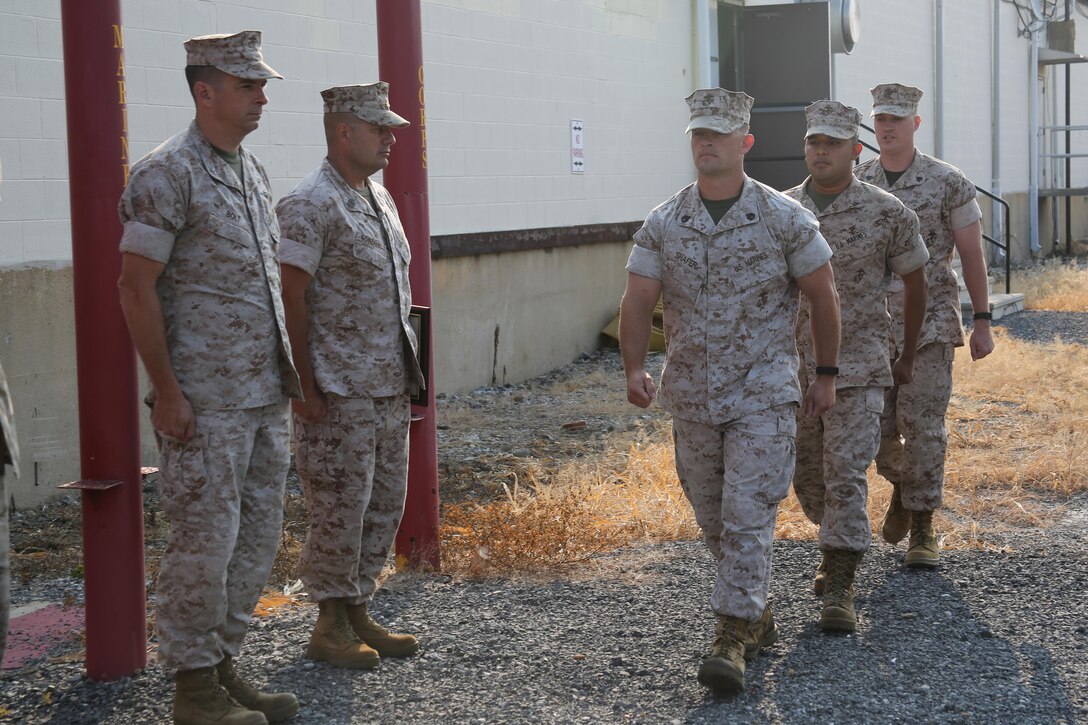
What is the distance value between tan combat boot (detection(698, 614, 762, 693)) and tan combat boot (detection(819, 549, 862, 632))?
1.92 ft

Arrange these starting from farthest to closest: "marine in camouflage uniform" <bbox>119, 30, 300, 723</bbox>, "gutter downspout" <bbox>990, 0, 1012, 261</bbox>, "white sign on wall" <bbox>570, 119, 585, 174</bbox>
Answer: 1. "gutter downspout" <bbox>990, 0, 1012, 261</bbox>
2. "white sign on wall" <bbox>570, 119, 585, 174</bbox>
3. "marine in camouflage uniform" <bbox>119, 30, 300, 723</bbox>

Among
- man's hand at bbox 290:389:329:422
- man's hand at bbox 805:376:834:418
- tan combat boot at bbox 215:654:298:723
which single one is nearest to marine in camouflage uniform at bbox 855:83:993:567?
man's hand at bbox 805:376:834:418

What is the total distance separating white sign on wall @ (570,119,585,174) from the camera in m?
12.5

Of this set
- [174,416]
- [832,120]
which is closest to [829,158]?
[832,120]

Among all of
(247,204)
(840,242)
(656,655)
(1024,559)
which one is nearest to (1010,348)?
(1024,559)

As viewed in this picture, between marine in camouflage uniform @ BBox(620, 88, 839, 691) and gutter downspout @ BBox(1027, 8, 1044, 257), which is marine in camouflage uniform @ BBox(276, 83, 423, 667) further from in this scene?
gutter downspout @ BBox(1027, 8, 1044, 257)

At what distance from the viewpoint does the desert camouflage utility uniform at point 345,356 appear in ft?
14.3

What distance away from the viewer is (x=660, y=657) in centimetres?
456

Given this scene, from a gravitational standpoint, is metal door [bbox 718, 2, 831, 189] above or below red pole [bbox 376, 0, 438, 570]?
above

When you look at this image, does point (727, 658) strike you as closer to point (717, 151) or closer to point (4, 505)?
point (717, 151)

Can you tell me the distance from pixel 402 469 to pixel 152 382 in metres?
1.10

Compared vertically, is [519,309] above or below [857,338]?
below

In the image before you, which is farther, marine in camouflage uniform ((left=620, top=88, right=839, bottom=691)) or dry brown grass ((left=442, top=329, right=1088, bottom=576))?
dry brown grass ((left=442, top=329, right=1088, bottom=576))

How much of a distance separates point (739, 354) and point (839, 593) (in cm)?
115
